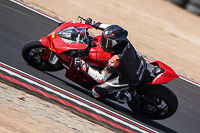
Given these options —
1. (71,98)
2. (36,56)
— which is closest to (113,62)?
(71,98)

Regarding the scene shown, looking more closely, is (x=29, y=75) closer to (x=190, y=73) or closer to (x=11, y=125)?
(x=11, y=125)

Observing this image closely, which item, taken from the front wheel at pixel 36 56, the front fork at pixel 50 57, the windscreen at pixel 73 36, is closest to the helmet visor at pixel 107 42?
the windscreen at pixel 73 36

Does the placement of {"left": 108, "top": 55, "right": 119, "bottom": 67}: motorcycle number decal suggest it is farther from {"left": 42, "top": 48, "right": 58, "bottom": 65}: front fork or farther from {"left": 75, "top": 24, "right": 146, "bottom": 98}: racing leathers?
{"left": 42, "top": 48, "right": 58, "bottom": 65}: front fork

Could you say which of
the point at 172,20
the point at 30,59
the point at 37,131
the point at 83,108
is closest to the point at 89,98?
the point at 83,108

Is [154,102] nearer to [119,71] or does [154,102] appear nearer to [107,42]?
[119,71]

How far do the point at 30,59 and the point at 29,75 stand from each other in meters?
0.39

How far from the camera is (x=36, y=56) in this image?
586cm

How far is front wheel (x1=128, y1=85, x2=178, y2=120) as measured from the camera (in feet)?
17.7

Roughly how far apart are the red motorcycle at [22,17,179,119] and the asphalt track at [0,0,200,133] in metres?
0.26

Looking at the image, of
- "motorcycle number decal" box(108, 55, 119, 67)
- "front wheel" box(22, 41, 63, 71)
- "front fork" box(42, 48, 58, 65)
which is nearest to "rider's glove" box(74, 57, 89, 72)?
"motorcycle number decal" box(108, 55, 119, 67)

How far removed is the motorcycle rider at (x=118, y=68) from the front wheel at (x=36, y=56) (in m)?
0.87

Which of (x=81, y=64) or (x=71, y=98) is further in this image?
(x=71, y=98)

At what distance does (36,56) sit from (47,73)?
0.50 m

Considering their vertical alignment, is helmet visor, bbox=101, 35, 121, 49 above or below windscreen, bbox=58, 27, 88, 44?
above
